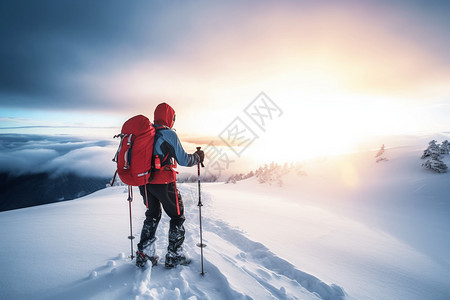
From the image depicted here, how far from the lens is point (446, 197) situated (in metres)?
11.0

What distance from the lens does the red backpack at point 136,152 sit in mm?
3488

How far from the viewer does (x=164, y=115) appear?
13.1 ft

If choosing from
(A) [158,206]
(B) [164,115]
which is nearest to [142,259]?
(A) [158,206]

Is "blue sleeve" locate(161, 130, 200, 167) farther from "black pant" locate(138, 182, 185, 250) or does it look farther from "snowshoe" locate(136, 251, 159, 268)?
"snowshoe" locate(136, 251, 159, 268)

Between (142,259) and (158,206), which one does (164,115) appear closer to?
(158,206)

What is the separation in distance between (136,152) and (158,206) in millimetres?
1326

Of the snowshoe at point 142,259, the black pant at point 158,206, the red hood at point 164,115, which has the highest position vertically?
the red hood at point 164,115

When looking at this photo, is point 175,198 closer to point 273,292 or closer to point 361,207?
point 273,292

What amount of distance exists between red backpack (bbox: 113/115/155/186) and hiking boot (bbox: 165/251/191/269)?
1.54 meters

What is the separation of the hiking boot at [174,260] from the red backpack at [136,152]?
154 centimetres

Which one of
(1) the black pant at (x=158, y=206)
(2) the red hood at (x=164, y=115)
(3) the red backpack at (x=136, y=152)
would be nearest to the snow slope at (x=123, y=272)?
(1) the black pant at (x=158, y=206)

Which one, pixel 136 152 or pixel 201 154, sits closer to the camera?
pixel 136 152

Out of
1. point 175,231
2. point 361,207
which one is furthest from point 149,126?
point 361,207

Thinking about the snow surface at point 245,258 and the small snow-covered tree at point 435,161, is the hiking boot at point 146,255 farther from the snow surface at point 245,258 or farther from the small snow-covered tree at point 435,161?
the small snow-covered tree at point 435,161
